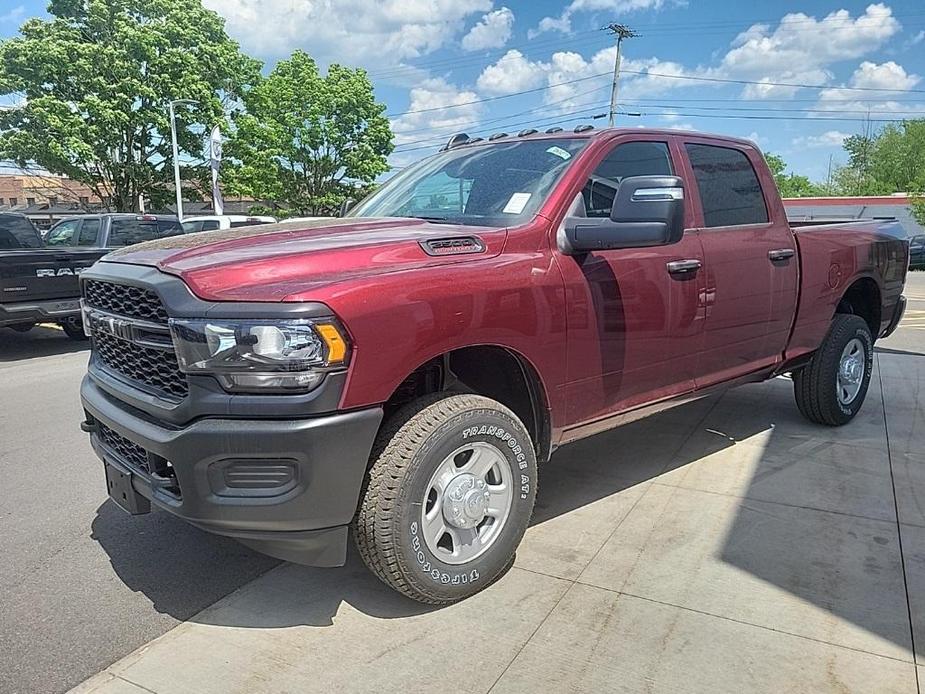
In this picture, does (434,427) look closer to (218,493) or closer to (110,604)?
(218,493)

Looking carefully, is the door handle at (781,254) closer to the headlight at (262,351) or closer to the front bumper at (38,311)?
the headlight at (262,351)

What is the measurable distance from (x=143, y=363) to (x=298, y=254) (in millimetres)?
733

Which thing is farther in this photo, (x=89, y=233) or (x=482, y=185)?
(x=89, y=233)

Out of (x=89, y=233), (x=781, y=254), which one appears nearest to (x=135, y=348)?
(x=781, y=254)

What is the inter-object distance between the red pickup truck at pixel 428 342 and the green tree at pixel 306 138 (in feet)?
95.4

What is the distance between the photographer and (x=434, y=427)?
2.66 m

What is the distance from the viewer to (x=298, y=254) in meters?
2.60

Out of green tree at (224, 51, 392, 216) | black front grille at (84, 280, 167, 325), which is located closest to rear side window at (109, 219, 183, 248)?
black front grille at (84, 280, 167, 325)

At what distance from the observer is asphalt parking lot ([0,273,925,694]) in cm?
251

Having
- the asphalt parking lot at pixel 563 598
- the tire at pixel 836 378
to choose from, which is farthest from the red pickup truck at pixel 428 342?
the tire at pixel 836 378

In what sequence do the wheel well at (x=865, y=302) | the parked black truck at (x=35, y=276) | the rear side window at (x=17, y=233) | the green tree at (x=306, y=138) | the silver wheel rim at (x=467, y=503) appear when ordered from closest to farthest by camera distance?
the silver wheel rim at (x=467, y=503) < the wheel well at (x=865, y=302) < the parked black truck at (x=35, y=276) < the rear side window at (x=17, y=233) < the green tree at (x=306, y=138)

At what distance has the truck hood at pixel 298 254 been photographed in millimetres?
2416

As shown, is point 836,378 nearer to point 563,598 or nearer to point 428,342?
point 563,598

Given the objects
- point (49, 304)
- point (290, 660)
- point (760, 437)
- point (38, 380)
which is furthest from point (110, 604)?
point (49, 304)
